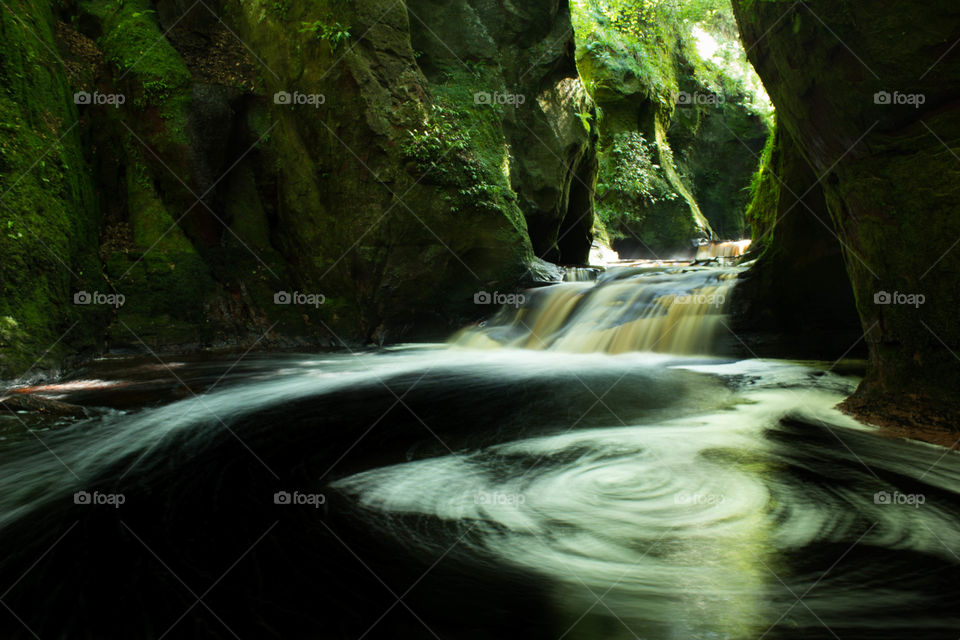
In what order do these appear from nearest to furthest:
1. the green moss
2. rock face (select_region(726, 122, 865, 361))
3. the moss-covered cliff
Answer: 1. the green moss
2. rock face (select_region(726, 122, 865, 361))
3. the moss-covered cliff

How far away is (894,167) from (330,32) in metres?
7.77

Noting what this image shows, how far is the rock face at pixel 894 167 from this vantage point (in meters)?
3.34

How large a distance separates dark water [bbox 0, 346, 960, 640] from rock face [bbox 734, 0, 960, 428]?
1.93 ft

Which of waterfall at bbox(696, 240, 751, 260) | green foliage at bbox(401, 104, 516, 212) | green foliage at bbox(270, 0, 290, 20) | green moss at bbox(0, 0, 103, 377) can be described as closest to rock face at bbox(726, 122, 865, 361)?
green foliage at bbox(401, 104, 516, 212)

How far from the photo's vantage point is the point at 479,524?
8.13 feet

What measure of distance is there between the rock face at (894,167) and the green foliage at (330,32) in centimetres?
619

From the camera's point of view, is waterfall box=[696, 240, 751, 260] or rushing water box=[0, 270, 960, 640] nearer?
rushing water box=[0, 270, 960, 640]

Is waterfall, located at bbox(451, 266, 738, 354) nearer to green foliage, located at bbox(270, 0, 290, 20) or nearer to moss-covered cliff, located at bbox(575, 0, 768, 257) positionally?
green foliage, located at bbox(270, 0, 290, 20)

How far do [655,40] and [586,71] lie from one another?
5622 mm

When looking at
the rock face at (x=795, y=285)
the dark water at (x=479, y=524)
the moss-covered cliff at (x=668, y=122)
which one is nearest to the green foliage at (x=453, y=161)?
the rock face at (x=795, y=285)

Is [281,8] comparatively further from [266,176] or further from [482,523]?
[482,523]

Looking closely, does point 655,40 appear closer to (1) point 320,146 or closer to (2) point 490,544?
(1) point 320,146

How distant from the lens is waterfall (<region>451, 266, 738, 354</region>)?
7.61 metres

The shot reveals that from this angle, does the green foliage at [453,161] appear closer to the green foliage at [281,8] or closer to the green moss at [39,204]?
the green foliage at [281,8]
